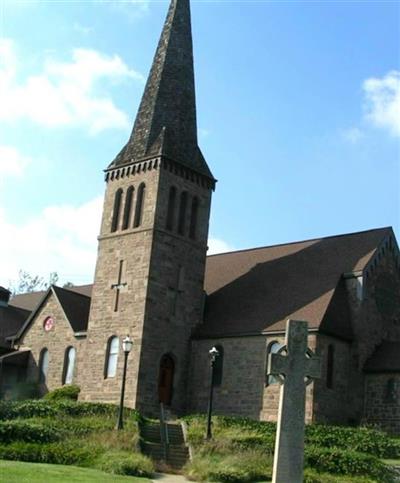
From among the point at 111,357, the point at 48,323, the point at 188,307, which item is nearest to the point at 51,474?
the point at 111,357

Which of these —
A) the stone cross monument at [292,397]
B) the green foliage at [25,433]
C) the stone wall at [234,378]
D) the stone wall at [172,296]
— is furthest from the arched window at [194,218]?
the stone cross monument at [292,397]

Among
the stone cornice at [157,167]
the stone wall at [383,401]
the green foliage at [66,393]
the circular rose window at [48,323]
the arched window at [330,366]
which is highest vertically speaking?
the stone cornice at [157,167]

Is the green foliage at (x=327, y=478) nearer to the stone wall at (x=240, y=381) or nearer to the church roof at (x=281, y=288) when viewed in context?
the stone wall at (x=240, y=381)

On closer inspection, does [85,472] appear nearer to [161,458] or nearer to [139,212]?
[161,458]

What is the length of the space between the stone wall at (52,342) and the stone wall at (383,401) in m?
14.2

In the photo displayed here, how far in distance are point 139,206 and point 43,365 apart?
1039 cm

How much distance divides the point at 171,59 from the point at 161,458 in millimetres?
24537

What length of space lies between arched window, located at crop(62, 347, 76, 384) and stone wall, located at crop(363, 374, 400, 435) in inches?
590

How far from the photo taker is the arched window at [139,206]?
125 ft

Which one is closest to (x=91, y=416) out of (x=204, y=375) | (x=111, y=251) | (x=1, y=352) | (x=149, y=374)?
(x=149, y=374)

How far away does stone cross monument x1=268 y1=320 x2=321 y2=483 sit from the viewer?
50.5ft

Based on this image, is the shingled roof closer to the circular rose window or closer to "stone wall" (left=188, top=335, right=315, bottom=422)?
"stone wall" (left=188, top=335, right=315, bottom=422)

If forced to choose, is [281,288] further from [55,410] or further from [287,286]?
[55,410]

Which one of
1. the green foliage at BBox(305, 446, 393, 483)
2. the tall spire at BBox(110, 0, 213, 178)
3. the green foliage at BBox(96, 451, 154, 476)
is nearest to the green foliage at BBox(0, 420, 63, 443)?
the green foliage at BBox(96, 451, 154, 476)
